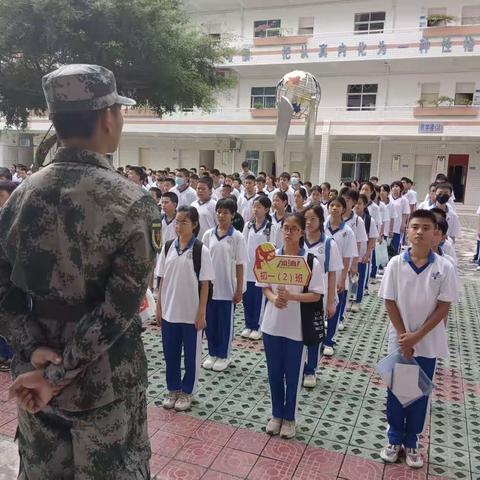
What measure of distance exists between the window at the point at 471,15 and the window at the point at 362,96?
4.27 metres

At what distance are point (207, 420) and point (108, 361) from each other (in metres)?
2.03

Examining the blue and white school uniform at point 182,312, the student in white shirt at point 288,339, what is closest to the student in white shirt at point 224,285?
the blue and white school uniform at point 182,312

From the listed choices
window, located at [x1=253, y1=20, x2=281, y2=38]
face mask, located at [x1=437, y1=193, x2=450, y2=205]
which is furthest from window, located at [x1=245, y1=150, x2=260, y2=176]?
face mask, located at [x1=437, y1=193, x2=450, y2=205]

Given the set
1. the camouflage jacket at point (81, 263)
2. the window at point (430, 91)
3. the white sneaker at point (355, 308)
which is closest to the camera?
the camouflage jacket at point (81, 263)

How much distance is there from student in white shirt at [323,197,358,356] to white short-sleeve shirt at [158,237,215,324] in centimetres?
176

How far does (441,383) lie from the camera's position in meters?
4.16

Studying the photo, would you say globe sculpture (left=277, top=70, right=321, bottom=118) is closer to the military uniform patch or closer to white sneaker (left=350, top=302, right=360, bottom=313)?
white sneaker (left=350, top=302, right=360, bottom=313)

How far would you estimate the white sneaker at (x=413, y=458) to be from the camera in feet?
9.48

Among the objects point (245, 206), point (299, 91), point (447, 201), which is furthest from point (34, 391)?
point (299, 91)

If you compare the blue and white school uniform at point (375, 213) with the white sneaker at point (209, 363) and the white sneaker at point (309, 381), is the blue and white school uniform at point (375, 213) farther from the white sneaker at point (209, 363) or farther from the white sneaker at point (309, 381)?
the white sneaker at point (209, 363)

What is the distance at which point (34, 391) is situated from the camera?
57.8 inches

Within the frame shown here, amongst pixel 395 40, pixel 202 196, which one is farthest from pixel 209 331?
pixel 395 40

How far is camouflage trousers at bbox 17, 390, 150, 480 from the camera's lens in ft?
5.02

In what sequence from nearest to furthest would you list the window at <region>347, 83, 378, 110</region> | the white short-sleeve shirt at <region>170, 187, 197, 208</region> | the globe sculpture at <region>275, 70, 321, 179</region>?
A: the white short-sleeve shirt at <region>170, 187, 197, 208</region> < the globe sculpture at <region>275, 70, 321, 179</region> < the window at <region>347, 83, 378, 110</region>
